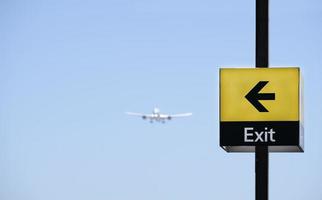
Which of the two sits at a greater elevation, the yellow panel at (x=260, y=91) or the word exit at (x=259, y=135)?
the yellow panel at (x=260, y=91)

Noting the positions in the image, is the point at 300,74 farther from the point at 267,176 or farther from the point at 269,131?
the point at 267,176

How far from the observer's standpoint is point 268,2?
6.88 metres

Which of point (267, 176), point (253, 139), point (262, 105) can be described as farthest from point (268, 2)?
point (267, 176)

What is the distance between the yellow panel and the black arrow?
0.04m

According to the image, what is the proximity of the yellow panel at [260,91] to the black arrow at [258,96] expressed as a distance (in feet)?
0.14

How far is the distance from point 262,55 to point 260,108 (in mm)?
875

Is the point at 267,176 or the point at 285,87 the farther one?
the point at 285,87

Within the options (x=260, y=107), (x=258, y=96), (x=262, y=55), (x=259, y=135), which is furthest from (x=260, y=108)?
(x=262, y=55)

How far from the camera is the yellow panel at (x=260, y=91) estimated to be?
712cm

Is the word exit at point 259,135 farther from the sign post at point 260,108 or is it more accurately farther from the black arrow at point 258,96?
the black arrow at point 258,96

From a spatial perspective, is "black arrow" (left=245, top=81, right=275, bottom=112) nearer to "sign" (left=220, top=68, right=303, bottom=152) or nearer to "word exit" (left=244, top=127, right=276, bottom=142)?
"sign" (left=220, top=68, right=303, bottom=152)

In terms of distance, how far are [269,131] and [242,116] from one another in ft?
1.47

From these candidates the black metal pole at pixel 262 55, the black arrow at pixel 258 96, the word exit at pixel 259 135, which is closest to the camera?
the black metal pole at pixel 262 55

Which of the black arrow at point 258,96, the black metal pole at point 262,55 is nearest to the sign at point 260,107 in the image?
the black arrow at point 258,96
